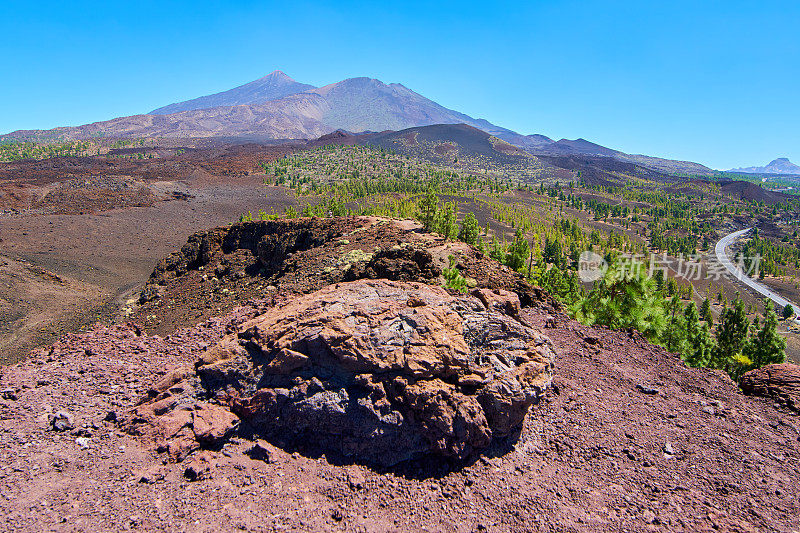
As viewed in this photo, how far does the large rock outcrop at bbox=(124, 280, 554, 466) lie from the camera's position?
6.95 meters

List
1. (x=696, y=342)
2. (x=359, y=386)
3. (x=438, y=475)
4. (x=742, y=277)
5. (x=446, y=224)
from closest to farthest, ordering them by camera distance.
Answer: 1. (x=438, y=475)
2. (x=359, y=386)
3. (x=696, y=342)
4. (x=446, y=224)
5. (x=742, y=277)

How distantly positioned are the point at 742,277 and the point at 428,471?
329ft

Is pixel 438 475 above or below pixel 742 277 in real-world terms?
above

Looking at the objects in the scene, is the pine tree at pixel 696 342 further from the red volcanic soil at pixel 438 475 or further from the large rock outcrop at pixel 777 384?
the red volcanic soil at pixel 438 475

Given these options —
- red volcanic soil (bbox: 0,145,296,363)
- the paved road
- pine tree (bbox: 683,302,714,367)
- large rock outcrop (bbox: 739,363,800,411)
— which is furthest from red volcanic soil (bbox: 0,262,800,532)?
the paved road

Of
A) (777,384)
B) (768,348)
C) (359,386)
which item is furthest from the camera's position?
(768,348)

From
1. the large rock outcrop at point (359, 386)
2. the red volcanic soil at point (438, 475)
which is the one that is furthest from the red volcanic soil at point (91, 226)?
the large rock outcrop at point (359, 386)

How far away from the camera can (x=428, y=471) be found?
6.88 m

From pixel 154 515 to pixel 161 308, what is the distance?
14.1 metres

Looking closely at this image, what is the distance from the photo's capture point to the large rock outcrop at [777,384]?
9.54 meters

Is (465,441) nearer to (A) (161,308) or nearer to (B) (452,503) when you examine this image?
(B) (452,503)

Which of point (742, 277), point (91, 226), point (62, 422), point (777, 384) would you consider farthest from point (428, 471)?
point (742, 277)

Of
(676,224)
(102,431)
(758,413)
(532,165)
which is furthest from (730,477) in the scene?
(532,165)

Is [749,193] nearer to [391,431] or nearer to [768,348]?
[768,348]
